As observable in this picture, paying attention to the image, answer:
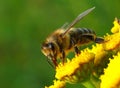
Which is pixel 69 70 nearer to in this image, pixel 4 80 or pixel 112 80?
pixel 112 80

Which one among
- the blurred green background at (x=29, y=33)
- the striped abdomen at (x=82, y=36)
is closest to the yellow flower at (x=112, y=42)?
the striped abdomen at (x=82, y=36)

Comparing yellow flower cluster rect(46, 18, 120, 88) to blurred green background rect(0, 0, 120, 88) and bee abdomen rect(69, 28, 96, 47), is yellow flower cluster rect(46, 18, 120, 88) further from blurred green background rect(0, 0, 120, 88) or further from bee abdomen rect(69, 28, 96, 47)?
blurred green background rect(0, 0, 120, 88)

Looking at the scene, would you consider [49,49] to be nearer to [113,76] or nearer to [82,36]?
[82,36]

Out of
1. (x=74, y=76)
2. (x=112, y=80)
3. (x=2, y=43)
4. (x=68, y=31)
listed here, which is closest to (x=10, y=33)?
(x=2, y=43)

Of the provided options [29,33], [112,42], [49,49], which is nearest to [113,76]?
[112,42]

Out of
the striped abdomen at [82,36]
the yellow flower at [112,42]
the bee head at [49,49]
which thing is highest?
the striped abdomen at [82,36]

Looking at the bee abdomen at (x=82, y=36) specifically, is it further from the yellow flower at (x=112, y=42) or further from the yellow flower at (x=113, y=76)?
the yellow flower at (x=113, y=76)

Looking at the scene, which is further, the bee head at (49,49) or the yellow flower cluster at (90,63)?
the bee head at (49,49)
